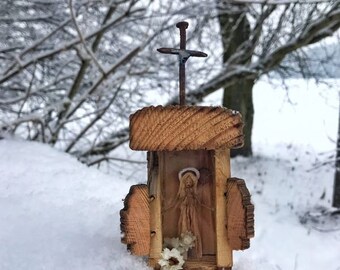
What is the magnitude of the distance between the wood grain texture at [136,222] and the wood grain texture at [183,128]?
0.11m

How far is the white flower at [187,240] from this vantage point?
1.15m

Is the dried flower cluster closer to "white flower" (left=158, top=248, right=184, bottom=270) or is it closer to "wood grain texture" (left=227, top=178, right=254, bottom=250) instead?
"white flower" (left=158, top=248, right=184, bottom=270)

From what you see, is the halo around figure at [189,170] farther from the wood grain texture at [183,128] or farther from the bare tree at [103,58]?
the bare tree at [103,58]

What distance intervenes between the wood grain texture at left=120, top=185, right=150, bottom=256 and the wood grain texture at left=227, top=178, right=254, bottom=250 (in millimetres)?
197

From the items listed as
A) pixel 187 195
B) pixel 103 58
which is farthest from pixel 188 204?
pixel 103 58

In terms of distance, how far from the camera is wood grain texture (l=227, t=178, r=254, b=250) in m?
1.07

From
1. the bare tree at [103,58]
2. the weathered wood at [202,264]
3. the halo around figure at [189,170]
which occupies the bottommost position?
the weathered wood at [202,264]

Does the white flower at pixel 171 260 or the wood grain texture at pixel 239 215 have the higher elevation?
the wood grain texture at pixel 239 215

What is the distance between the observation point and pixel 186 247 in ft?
3.77

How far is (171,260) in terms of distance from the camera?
3.64ft

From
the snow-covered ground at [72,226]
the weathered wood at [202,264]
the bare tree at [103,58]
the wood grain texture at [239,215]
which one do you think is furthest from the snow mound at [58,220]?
the bare tree at [103,58]

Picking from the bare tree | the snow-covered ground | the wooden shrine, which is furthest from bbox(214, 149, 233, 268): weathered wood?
the bare tree

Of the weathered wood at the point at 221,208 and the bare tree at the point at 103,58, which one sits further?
the bare tree at the point at 103,58

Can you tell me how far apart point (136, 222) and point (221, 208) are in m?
0.21
